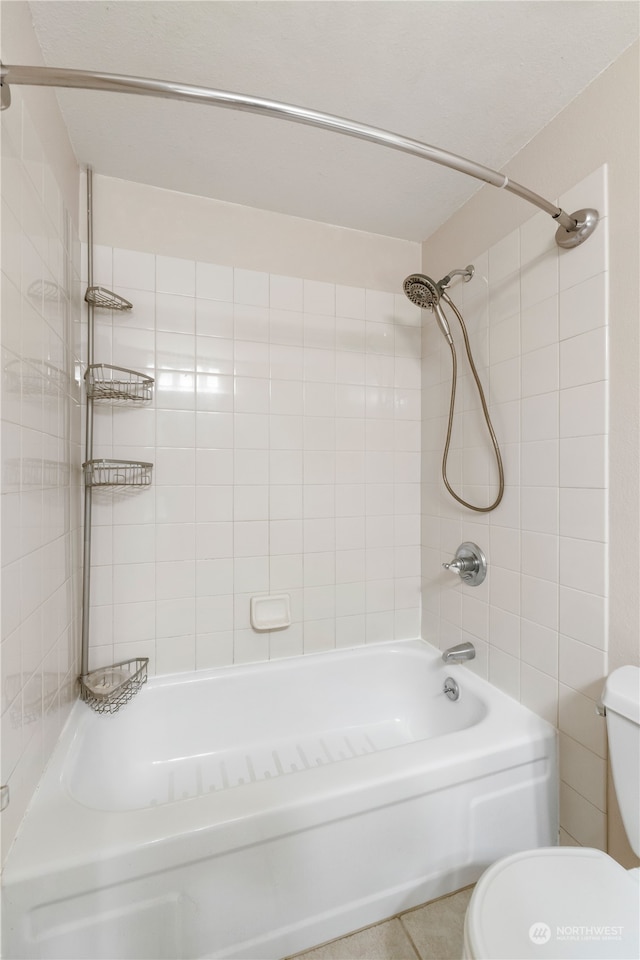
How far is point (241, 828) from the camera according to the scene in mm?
886

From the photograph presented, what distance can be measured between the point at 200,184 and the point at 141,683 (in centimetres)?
185

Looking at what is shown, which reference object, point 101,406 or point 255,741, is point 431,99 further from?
point 255,741

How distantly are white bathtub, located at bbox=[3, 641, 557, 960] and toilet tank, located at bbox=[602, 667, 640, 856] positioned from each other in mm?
281

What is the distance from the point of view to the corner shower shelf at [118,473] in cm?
136

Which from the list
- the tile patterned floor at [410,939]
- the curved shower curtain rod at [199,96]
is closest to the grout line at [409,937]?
the tile patterned floor at [410,939]

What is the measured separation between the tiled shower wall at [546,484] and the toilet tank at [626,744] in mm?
177

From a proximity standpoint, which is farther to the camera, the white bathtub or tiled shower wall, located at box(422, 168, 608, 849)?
tiled shower wall, located at box(422, 168, 608, 849)

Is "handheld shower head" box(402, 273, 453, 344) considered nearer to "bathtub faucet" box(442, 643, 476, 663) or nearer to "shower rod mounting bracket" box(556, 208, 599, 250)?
"shower rod mounting bracket" box(556, 208, 599, 250)

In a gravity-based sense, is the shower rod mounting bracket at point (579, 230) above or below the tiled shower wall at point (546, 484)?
above

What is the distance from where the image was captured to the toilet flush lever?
4.86ft

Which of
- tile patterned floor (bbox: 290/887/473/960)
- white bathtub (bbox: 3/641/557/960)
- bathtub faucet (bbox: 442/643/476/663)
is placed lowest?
tile patterned floor (bbox: 290/887/473/960)

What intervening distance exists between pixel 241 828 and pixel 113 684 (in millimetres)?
786

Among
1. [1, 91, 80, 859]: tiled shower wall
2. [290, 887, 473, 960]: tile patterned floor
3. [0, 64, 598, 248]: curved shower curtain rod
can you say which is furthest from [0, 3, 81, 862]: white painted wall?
[290, 887, 473, 960]: tile patterned floor

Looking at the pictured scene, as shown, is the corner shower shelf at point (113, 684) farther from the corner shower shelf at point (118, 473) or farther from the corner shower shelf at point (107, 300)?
the corner shower shelf at point (107, 300)
